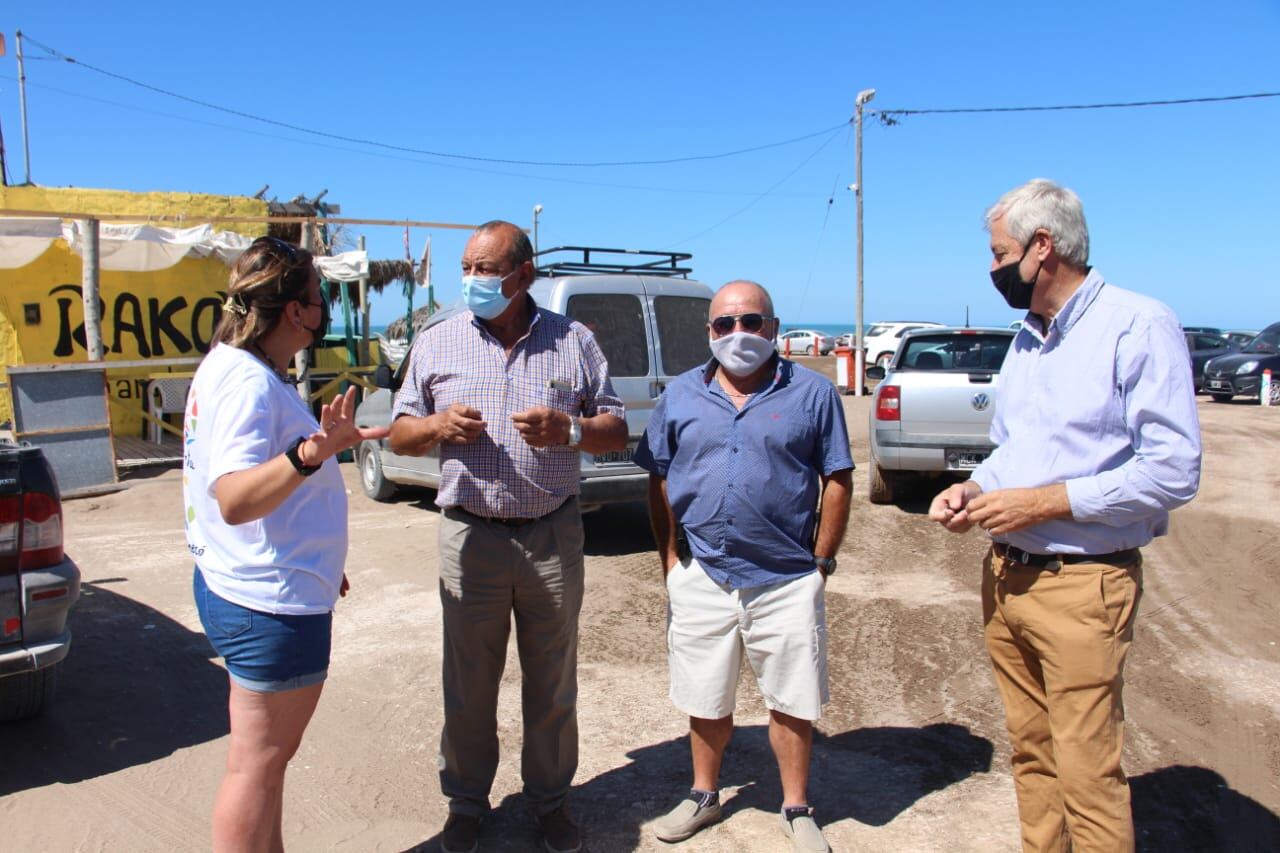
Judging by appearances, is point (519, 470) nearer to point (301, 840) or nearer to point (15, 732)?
point (301, 840)

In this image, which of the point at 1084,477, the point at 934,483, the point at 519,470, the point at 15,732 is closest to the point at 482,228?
the point at 519,470

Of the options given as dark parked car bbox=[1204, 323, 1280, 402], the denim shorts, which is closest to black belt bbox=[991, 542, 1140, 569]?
the denim shorts

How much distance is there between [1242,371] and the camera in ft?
68.5

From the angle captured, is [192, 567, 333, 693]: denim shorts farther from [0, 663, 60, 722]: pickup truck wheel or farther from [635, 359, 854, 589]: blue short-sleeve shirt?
[0, 663, 60, 722]: pickup truck wheel

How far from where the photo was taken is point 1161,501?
2461 mm

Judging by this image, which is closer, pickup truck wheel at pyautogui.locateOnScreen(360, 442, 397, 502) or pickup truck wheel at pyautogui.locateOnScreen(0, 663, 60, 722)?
pickup truck wheel at pyautogui.locateOnScreen(0, 663, 60, 722)

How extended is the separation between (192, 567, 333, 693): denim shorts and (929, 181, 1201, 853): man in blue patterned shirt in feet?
5.96

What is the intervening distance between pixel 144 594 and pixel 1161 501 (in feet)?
20.7

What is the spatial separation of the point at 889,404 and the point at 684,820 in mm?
6123

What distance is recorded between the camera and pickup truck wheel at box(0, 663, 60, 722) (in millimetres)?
4195

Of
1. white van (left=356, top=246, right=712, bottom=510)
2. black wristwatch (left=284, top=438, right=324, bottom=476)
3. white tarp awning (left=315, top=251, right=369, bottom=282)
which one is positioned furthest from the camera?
white tarp awning (left=315, top=251, right=369, bottom=282)

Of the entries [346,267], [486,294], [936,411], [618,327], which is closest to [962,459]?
[936,411]

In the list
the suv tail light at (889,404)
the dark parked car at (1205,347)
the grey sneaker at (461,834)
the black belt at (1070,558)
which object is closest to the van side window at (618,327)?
the suv tail light at (889,404)

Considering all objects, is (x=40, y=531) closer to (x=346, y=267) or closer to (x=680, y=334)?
(x=680, y=334)
